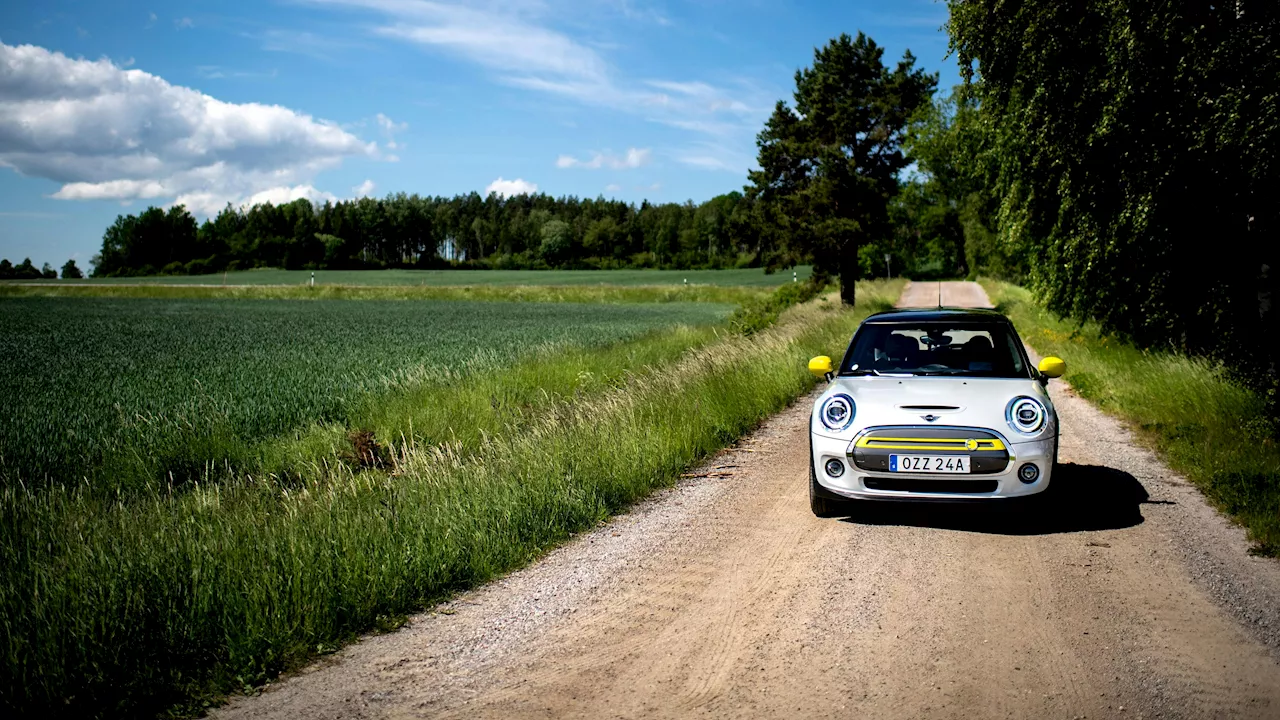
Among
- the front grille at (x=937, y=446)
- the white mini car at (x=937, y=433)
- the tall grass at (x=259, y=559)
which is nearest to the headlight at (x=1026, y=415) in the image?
the white mini car at (x=937, y=433)

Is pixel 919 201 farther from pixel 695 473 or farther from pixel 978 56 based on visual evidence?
pixel 695 473

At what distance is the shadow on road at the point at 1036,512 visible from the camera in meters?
6.31

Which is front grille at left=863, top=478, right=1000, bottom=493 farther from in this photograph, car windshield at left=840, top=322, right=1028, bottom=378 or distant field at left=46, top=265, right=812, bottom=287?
distant field at left=46, top=265, right=812, bottom=287

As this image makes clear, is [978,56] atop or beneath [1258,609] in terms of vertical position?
atop

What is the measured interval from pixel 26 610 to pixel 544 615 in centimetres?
274

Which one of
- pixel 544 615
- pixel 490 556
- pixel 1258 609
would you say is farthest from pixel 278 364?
pixel 1258 609

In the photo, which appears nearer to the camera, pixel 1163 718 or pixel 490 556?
pixel 1163 718

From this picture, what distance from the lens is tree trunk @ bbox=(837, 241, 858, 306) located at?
129 feet

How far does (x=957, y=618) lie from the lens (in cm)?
465

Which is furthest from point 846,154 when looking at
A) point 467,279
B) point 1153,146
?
point 467,279

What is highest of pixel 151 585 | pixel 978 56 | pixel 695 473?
pixel 978 56

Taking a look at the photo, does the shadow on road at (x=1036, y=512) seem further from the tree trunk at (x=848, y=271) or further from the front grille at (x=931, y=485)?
the tree trunk at (x=848, y=271)

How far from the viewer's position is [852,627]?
4574 millimetres

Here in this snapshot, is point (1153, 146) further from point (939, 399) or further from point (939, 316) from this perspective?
point (939, 399)
